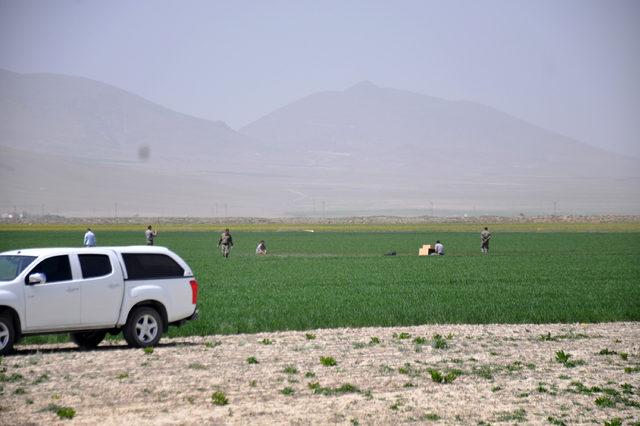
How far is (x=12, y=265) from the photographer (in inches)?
666

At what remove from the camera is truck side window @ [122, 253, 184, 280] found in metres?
17.9

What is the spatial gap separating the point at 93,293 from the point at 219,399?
474 centimetres

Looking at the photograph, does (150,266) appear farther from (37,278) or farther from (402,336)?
(402,336)

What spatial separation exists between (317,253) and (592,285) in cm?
2894

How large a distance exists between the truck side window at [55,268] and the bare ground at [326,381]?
1.29 metres

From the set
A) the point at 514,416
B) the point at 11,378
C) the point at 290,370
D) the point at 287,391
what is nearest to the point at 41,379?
the point at 11,378

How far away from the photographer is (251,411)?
505 inches

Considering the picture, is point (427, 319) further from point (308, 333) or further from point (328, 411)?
point (328, 411)

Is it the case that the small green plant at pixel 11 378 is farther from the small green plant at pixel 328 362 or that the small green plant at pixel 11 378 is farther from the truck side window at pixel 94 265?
the small green plant at pixel 328 362

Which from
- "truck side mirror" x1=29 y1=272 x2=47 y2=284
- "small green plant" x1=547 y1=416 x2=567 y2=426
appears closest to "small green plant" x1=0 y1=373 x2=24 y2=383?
"truck side mirror" x1=29 y1=272 x2=47 y2=284

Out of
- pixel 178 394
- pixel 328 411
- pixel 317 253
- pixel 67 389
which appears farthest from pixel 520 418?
pixel 317 253

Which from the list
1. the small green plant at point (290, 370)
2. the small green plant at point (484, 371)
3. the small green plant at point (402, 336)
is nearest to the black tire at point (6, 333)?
the small green plant at point (290, 370)

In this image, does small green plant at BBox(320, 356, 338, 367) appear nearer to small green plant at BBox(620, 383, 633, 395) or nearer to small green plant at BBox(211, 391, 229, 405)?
small green plant at BBox(211, 391, 229, 405)

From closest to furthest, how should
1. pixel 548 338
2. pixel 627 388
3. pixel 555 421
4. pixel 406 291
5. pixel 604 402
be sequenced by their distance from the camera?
pixel 555 421
pixel 604 402
pixel 627 388
pixel 548 338
pixel 406 291
